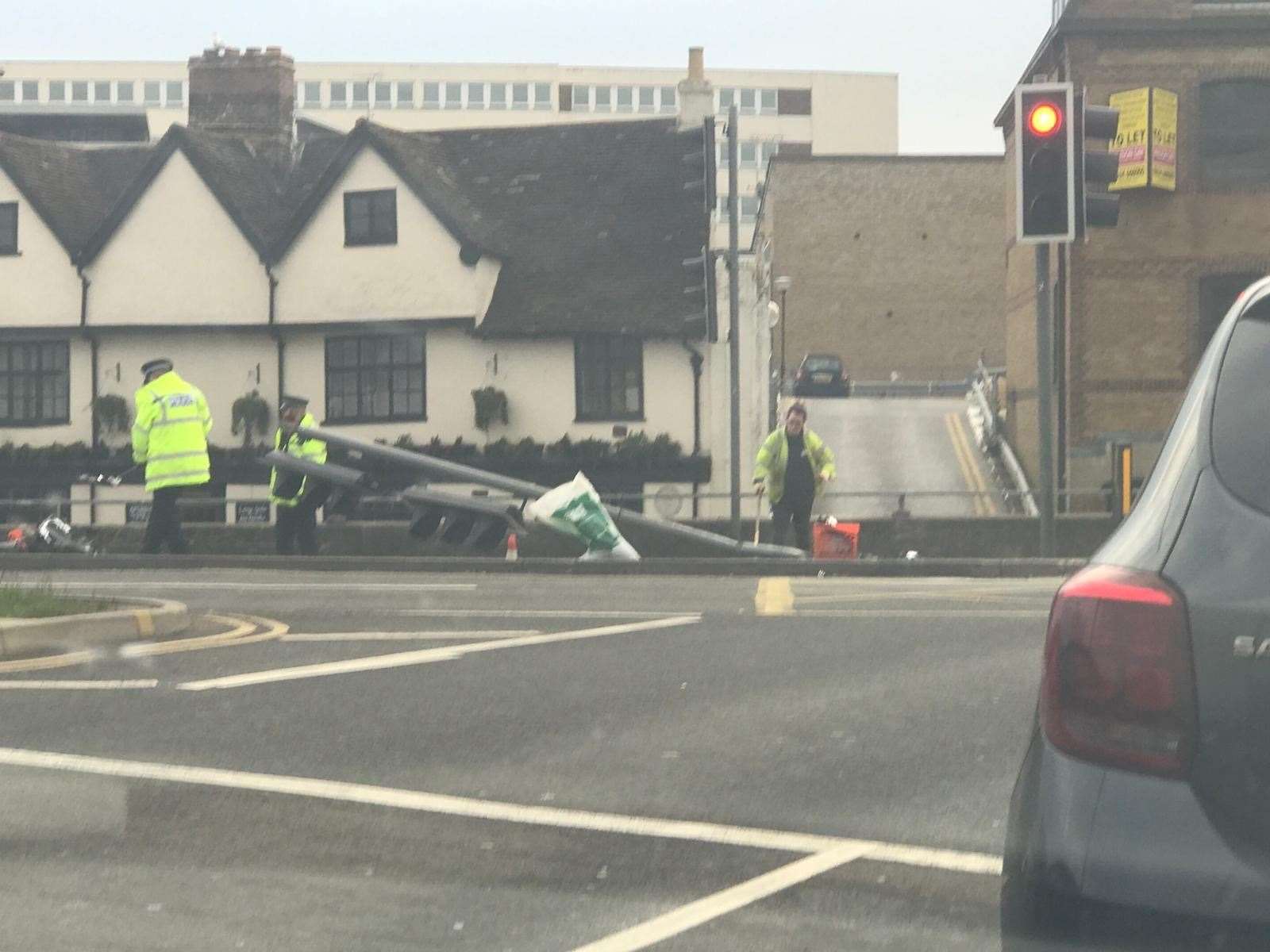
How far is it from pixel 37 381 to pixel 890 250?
3857 cm

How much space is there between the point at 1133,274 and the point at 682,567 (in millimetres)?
19400

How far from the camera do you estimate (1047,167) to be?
15.8 m

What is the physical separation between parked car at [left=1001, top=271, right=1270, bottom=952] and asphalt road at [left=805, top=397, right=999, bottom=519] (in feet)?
96.4

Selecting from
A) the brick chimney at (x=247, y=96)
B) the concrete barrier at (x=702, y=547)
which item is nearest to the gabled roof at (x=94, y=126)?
the brick chimney at (x=247, y=96)

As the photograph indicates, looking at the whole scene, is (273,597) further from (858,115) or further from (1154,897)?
(858,115)

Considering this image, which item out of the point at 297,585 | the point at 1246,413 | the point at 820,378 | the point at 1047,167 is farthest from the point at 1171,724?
the point at 820,378

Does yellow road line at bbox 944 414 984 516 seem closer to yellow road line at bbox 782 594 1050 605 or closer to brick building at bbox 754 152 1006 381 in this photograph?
yellow road line at bbox 782 594 1050 605

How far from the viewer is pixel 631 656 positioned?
34.5 ft

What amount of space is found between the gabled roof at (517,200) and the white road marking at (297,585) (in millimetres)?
21076

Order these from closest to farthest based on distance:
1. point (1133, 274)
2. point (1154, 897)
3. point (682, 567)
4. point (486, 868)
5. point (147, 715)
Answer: point (1154, 897) < point (486, 868) < point (147, 715) < point (682, 567) < point (1133, 274)

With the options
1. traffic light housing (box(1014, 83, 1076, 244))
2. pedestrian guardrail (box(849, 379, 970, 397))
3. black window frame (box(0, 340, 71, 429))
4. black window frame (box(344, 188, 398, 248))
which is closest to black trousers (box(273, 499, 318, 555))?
traffic light housing (box(1014, 83, 1076, 244))

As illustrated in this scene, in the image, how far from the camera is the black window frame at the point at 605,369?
1486 inches

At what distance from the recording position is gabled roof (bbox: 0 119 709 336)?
1487 inches

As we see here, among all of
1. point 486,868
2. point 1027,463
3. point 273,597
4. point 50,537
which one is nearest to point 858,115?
point 1027,463
